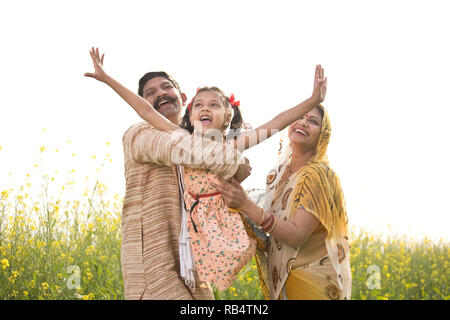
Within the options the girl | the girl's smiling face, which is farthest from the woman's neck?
the girl's smiling face

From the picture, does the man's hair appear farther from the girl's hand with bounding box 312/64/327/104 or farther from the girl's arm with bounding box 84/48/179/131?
the girl's hand with bounding box 312/64/327/104

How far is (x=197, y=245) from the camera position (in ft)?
8.19

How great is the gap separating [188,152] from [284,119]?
591 millimetres

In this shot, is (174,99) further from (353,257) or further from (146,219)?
(353,257)

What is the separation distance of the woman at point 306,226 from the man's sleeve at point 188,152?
0.27 meters

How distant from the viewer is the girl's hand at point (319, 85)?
2.60 m

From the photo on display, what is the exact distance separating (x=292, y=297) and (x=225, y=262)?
598mm

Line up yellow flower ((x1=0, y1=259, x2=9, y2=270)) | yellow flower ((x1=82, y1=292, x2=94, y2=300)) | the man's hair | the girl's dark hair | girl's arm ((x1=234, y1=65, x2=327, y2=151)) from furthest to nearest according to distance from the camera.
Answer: yellow flower ((x1=0, y1=259, x2=9, y2=270)), yellow flower ((x1=82, y1=292, x2=94, y2=300)), the man's hair, the girl's dark hair, girl's arm ((x1=234, y1=65, x2=327, y2=151))

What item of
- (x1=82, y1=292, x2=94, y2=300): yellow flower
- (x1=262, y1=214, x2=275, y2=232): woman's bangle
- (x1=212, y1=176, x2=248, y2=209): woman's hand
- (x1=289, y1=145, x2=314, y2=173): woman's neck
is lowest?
(x1=82, y1=292, x2=94, y2=300): yellow flower

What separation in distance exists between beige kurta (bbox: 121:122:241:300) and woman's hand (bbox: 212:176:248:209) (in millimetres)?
54

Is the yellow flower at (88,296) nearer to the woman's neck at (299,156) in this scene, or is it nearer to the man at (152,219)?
the man at (152,219)

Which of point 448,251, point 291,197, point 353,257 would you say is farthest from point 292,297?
point 448,251

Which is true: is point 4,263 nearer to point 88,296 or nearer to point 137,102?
point 88,296

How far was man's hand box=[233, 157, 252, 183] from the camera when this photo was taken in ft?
8.26
